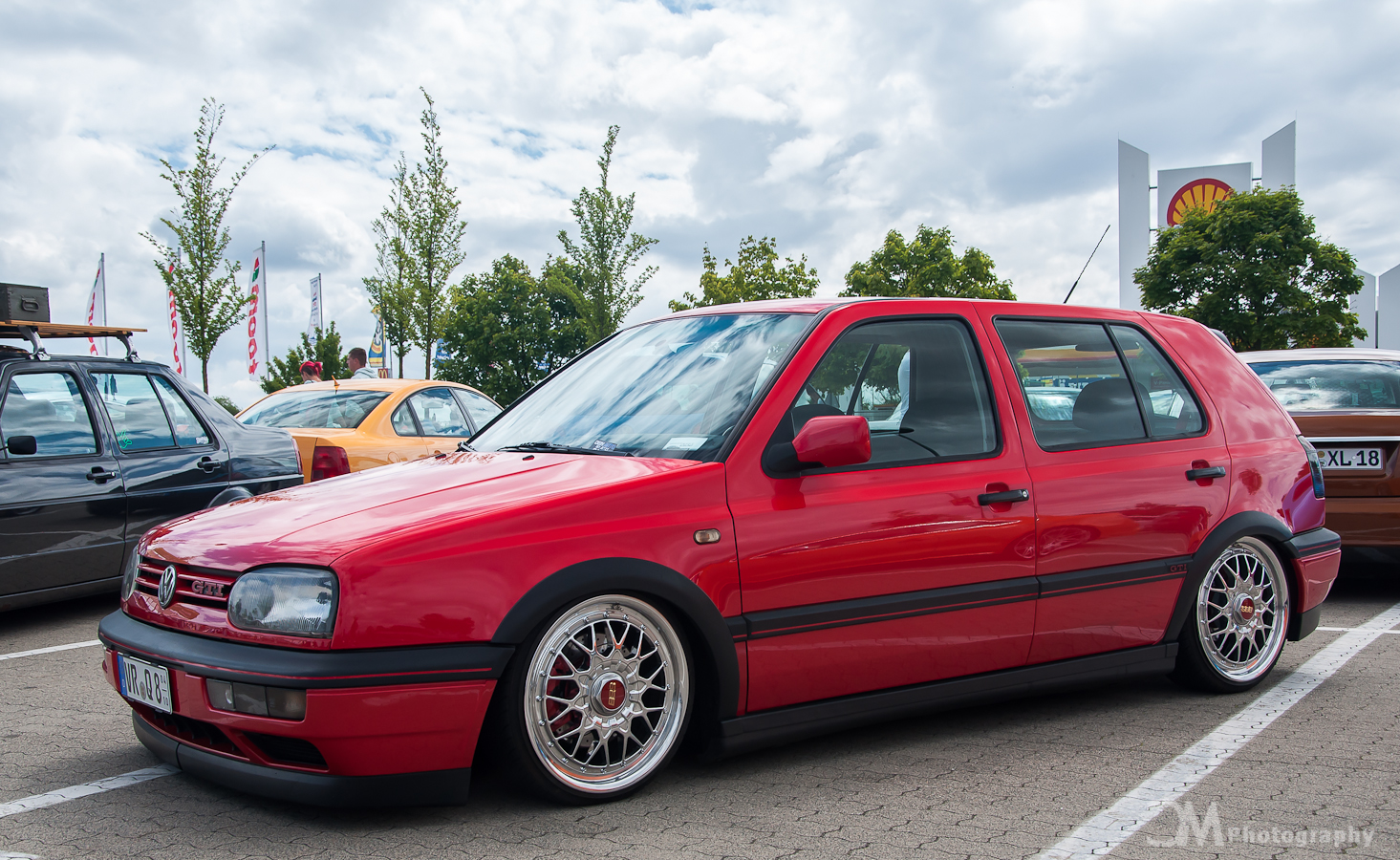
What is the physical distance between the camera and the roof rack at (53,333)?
6.15 meters

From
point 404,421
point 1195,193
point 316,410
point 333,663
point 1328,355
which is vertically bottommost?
point 333,663

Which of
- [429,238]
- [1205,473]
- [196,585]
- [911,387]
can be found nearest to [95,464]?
[196,585]

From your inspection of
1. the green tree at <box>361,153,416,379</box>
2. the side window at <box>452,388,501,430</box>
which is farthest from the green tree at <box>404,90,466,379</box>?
the side window at <box>452,388,501,430</box>

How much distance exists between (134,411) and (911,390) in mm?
4937

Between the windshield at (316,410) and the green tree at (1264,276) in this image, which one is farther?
the green tree at (1264,276)

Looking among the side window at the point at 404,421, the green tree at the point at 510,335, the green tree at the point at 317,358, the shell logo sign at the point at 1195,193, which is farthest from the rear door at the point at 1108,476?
Answer: the green tree at the point at 510,335

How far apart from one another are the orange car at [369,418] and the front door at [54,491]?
1929mm

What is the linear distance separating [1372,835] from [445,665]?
2531 millimetres

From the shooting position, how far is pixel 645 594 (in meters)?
3.15

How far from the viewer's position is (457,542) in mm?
2877

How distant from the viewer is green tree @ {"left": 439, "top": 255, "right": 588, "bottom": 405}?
2473 inches

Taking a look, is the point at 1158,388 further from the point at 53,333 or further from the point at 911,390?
the point at 53,333

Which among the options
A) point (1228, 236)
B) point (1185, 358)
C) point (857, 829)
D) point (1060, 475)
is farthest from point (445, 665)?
point (1228, 236)

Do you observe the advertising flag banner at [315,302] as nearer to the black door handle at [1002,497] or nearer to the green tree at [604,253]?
the green tree at [604,253]
